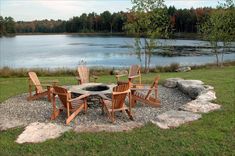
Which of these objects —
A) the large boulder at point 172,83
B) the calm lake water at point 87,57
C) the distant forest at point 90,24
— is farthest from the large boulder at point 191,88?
the distant forest at point 90,24

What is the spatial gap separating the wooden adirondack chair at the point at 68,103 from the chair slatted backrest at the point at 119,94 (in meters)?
0.91

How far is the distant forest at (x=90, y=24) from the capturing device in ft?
276

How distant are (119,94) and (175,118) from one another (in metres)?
1.32

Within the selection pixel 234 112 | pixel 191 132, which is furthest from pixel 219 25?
pixel 191 132

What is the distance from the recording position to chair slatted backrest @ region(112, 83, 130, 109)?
7379 millimetres

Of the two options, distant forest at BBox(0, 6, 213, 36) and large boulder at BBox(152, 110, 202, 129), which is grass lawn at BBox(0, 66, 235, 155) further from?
distant forest at BBox(0, 6, 213, 36)

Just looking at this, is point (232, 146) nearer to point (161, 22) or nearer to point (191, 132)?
point (191, 132)

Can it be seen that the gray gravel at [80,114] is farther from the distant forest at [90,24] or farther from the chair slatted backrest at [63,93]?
the distant forest at [90,24]

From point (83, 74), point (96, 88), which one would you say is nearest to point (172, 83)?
point (83, 74)

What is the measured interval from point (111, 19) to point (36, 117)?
322 feet

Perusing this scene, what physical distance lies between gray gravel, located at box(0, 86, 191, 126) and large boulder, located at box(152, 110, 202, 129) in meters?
0.28

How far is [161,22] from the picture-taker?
2008 centimetres

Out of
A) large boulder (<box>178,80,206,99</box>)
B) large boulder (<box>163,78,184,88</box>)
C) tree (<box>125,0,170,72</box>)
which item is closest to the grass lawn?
large boulder (<box>178,80,206,99</box>)

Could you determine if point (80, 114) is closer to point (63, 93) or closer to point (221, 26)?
point (63, 93)
